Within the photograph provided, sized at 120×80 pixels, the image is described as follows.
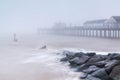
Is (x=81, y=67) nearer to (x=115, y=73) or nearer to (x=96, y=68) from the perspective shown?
(x=96, y=68)

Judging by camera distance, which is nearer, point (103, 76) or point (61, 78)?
point (103, 76)

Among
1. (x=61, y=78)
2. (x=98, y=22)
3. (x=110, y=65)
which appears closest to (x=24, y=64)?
(x=61, y=78)

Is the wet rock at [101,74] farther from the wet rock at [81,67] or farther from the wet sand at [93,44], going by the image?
the wet sand at [93,44]

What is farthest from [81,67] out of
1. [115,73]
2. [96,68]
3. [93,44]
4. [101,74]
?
[93,44]

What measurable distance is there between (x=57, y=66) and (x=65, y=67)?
0.79m

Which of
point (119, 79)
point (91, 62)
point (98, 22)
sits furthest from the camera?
point (98, 22)

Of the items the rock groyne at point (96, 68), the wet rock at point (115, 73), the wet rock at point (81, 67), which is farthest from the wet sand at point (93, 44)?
the wet rock at point (115, 73)

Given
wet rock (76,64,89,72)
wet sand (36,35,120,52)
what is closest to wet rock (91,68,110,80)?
wet rock (76,64,89,72)

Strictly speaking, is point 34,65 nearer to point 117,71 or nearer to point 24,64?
point 24,64

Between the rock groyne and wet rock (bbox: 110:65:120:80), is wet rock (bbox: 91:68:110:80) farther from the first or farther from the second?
wet rock (bbox: 110:65:120:80)

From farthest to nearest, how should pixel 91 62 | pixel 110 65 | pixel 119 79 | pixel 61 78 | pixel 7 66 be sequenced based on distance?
pixel 7 66, pixel 91 62, pixel 61 78, pixel 110 65, pixel 119 79

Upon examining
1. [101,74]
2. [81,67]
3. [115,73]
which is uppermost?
[115,73]

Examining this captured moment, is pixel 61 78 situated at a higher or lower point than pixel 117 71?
lower

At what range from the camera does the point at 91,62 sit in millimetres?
13227
